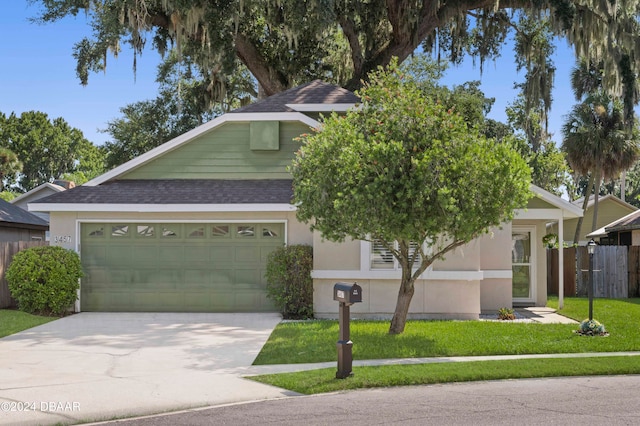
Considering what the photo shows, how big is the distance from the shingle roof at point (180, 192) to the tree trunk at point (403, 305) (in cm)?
426

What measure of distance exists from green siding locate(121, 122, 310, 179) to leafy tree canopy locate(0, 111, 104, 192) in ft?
150

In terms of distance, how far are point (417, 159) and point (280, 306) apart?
6.05 metres

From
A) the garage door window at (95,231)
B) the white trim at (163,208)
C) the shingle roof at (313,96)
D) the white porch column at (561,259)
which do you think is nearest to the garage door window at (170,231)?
the white trim at (163,208)

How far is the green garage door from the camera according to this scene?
56.2 ft

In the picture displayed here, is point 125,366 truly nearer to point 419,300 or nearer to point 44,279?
point 44,279

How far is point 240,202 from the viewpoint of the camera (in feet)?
55.1

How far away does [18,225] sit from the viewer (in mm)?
25984

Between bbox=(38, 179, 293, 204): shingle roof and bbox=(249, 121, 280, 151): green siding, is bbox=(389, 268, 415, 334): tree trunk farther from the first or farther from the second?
bbox=(249, 121, 280, 151): green siding

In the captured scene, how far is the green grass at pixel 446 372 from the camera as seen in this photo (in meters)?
9.08

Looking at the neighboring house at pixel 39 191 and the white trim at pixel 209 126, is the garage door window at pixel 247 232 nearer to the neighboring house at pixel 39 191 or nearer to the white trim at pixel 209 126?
the white trim at pixel 209 126

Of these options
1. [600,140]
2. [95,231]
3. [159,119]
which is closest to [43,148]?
[159,119]

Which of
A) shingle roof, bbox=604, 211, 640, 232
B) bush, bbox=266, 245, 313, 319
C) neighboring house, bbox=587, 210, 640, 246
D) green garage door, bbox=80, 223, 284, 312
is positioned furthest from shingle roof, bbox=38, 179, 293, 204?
neighboring house, bbox=587, 210, 640, 246

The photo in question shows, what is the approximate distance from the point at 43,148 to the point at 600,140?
5005cm

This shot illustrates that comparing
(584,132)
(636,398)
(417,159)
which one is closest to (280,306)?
(417,159)
